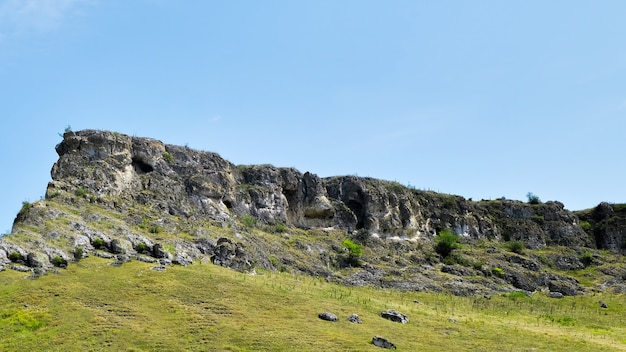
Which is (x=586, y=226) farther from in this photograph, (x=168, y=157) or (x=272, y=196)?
(x=168, y=157)

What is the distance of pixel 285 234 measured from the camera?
9431cm

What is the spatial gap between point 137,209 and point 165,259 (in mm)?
19428

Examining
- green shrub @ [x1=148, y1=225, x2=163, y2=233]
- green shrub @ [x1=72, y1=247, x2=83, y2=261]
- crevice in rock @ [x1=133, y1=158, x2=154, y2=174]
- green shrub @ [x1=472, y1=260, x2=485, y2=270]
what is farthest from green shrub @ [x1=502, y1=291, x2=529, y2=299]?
crevice in rock @ [x1=133, y1=158, x2=154, y2=174]

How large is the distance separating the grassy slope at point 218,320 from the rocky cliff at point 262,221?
5.75 meters

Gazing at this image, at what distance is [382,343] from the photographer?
40.2 m

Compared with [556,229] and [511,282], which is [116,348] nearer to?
[511,282]

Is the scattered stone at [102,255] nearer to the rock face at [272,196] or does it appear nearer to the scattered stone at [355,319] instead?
the rock face at [272,196]

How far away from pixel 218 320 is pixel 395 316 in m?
15.9

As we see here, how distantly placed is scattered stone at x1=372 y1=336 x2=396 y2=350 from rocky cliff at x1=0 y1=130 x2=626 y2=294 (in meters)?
27.5

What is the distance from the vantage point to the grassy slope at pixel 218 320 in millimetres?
39656

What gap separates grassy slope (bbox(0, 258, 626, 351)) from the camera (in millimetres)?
39656

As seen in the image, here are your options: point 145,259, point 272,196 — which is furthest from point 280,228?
point 145,259

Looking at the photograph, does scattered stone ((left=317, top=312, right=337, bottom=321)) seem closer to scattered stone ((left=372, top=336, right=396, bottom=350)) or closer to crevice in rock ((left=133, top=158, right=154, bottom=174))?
scattered stone ((left=372, top=336, right=396, bottom=350))

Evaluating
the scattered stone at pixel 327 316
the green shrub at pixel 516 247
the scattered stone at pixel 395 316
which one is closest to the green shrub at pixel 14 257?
the scattered stone at pixel 327 316
